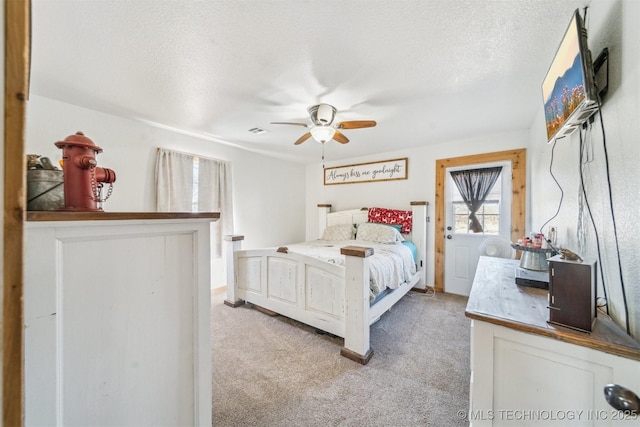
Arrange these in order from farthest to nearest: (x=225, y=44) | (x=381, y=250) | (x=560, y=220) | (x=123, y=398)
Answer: (x=381, y=250) → (x=560, y=220) → (x=225, y=44) → (x=123, y=398)

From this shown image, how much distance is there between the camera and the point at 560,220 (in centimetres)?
174

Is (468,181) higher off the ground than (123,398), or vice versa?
(468,181)

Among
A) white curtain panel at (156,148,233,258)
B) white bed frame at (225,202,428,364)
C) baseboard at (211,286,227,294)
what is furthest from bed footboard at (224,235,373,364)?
white curtain panel at (156,148,233,258)

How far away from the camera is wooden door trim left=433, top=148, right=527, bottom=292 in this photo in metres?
3.03

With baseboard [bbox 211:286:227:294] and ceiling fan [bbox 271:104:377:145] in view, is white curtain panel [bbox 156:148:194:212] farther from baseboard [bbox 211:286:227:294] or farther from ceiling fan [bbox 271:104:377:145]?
ceiling fan [bbox 271:104:377:145]

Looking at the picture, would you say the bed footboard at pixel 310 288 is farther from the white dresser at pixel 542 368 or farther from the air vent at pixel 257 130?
the air vent at pixel 257 130

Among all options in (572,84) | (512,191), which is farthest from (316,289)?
(512,191)

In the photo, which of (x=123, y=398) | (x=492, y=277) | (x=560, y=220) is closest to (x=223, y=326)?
(x=123, y=398)

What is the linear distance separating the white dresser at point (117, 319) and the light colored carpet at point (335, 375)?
0.80 m

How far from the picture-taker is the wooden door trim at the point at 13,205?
0.37 metres

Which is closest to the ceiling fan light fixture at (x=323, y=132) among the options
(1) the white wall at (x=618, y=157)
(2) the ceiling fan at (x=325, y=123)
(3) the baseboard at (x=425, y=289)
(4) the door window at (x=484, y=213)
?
(2) the ceiling fan at (x=325, y=123)

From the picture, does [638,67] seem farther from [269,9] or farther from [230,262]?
[230,262]

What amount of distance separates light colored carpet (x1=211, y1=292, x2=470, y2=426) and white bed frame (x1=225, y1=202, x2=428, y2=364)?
6.8 inches

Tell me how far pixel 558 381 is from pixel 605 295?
0.49 m
